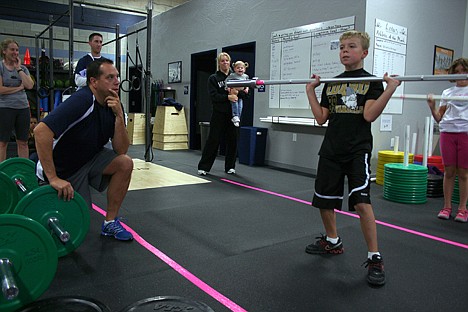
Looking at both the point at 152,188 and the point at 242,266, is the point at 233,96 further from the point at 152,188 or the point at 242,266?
the point at 242,266

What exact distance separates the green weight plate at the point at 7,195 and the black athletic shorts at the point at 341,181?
5.79 ft

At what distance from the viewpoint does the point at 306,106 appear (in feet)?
16.0

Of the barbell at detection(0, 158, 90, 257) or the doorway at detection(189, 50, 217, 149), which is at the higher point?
the doorway at detection(189, 50, 217, 149)

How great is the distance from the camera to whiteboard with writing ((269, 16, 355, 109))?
452 centimetres

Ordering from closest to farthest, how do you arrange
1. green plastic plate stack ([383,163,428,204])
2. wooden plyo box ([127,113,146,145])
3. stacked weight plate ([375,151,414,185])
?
green plastic plate stack ([383,163,428,204]) → stacked weight plate ([375,151,414,185]) → wooden plyo box ([127,113,146,145])

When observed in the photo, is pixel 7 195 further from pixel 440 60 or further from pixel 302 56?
pixel 440 60

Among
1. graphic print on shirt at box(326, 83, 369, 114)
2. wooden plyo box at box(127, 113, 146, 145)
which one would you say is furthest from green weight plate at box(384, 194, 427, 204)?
wooden plyo box at box(127, 113, 146, 145)

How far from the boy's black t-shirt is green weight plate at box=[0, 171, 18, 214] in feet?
6.01

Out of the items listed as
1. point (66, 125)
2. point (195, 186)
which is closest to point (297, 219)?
point (195, 186)

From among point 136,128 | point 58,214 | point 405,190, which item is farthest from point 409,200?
point 136,128

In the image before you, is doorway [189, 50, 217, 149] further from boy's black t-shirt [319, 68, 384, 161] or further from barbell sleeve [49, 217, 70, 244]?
barbell sleeve [49, 217, 70, 244]

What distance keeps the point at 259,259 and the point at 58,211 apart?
1.04 metres

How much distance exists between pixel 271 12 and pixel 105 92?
382cm

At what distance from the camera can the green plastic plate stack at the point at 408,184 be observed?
11.3 ft
